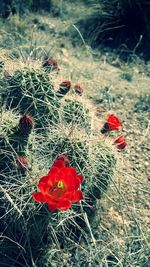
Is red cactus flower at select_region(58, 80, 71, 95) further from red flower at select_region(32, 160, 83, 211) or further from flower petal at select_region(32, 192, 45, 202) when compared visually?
flower petal at select_region(32, 192, 45, 202)

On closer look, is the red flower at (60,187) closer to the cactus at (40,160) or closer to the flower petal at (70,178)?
the flower petal at (70,178)

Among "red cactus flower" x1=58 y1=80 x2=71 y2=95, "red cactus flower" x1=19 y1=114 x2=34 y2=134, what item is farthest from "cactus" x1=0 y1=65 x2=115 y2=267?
"red cactus flower" x1=58 y1=80 x2=71 y2=95

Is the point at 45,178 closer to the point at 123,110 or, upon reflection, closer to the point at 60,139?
the point at 60,139

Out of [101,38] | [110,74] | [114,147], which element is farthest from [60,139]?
[101,38]

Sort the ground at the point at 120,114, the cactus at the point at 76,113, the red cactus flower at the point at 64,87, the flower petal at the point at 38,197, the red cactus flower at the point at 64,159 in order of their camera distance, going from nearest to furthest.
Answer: the flower petal at the point at 38,197, the red cactus flower at the point at 64,159, the ground at the point at 120,114, the cactus at the point at 76,113, the red cactus flower at the point at 64,87

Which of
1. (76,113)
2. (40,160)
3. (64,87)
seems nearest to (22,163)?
(40,160)

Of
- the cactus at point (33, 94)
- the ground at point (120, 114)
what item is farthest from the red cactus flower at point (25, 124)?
the ground at point (120, 114)

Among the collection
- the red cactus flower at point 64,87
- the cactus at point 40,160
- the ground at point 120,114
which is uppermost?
the red cactus flower at point 64,87
